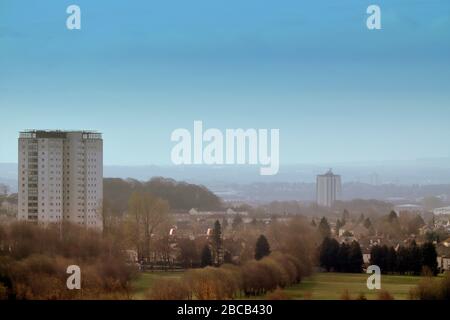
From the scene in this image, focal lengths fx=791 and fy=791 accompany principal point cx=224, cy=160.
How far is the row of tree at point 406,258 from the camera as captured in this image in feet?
25.5

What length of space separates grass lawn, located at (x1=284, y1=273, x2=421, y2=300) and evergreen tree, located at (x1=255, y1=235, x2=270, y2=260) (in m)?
0.44

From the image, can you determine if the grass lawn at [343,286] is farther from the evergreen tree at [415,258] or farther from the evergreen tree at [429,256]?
the evergreen tree at [429,256]

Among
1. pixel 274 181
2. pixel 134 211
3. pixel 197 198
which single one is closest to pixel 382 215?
pixel 274 181

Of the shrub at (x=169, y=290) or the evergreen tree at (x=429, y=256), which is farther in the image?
the evergreen tree at (x=429, y=256)

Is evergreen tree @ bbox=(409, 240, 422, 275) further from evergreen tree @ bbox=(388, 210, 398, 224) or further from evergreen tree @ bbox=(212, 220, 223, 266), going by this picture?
evergreen tree @ bbox=(212, 220, 223, 266)

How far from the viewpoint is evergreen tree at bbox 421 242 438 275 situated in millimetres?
7802

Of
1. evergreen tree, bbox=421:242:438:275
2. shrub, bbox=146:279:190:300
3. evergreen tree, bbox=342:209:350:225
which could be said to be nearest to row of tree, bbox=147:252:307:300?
shrub, bbox=146:279:190:300

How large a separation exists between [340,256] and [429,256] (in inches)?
34.7

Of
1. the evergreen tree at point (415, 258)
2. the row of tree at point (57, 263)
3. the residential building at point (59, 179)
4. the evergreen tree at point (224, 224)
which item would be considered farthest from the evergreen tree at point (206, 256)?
the evergreen tree at point (415, 258)

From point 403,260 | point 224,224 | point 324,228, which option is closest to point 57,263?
point 224,224

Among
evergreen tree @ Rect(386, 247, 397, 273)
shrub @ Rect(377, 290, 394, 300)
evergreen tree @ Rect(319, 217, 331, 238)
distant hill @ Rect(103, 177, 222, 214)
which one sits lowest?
shrub @ Rect(377, 290, 394, 300)

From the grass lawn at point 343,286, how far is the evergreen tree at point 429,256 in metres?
0.20

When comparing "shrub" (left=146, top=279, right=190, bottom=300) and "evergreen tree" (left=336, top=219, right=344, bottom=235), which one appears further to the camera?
"evergreen tree" (left=336, top=219, right=344, bottom=235)

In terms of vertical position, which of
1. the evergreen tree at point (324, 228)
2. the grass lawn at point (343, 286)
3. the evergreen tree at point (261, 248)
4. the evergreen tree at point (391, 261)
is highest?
the evergreen tree at point (324, 228)
